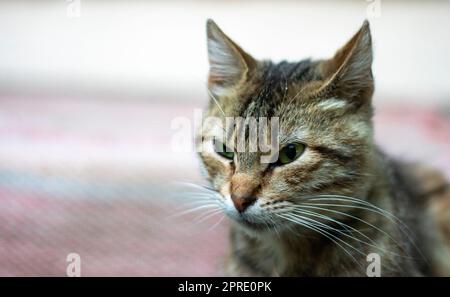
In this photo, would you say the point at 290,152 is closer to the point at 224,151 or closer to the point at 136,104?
the point at 224,151

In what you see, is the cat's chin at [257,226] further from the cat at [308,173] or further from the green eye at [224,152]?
the green eye at [224,152]

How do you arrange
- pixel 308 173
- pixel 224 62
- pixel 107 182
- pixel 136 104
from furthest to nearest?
pixel 136 104
pixel 107 182
pixel 224 62
pixel 308 173

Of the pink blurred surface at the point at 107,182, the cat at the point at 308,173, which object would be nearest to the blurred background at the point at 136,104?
the pink blurred surface at the point at 107,182

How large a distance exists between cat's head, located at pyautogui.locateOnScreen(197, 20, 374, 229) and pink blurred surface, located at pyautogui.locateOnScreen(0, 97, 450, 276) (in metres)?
0.19


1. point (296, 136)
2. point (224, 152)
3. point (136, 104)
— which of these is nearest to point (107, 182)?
point (136, 104)

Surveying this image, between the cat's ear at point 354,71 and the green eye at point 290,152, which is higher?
the cat's ear at point 354,71

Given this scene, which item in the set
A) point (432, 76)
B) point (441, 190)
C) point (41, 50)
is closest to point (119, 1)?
point (41, 50)

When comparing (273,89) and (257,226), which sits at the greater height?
(273,89)

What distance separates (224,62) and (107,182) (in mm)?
629

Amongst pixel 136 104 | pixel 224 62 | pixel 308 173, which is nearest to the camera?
pixel 308 173

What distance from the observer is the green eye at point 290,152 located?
1.04 metres

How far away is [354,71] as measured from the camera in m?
1.04

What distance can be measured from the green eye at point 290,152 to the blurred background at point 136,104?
0.32 metres

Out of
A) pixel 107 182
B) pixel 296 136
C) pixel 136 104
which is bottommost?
pixel 296 136
